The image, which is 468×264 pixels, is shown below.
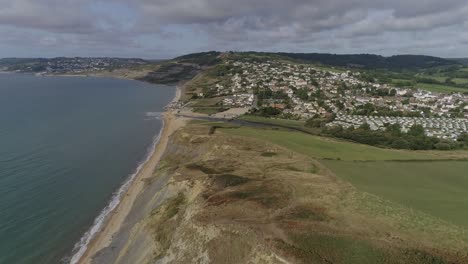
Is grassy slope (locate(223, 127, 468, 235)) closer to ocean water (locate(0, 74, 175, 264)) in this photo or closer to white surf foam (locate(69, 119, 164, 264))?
white surf foam (locate(69, 119, 164, 264))

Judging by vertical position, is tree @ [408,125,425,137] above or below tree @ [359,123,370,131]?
below

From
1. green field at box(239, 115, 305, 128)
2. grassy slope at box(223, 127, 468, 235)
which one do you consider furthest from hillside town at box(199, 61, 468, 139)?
grassy slope at box(223, 127, 468, 235)

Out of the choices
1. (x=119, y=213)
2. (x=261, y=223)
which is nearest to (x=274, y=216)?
(x=261, y=223)

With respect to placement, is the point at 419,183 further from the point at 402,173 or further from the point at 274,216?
the point at 274,216

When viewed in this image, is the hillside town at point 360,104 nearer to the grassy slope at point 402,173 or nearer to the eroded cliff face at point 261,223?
the grassy slope at point 402,173

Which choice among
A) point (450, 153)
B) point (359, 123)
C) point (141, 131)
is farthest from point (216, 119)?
point (450, 153)

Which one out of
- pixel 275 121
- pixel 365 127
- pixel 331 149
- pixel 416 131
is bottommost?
pixel 275 121
